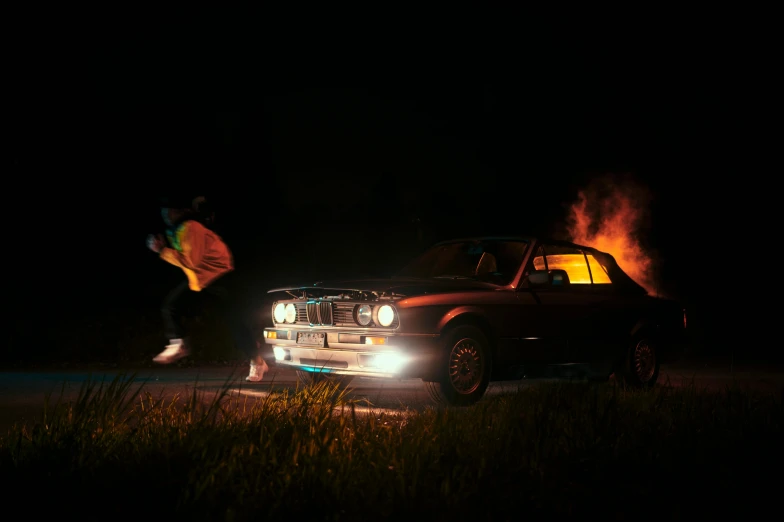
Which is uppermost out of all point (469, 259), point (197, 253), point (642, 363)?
point (197, 253)

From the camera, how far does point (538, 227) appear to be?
36.2 metres

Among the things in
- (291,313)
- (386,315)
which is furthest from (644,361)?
(291,313)

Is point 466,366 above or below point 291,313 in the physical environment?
below

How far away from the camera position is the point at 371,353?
32.2 feet

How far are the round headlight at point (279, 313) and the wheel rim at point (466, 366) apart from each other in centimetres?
212

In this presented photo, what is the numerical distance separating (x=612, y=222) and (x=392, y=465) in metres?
17.4

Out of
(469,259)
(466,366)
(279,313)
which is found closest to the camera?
(466,366)

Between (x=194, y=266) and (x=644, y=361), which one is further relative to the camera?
(x=644, y=361)

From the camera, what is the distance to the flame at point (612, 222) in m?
22.4

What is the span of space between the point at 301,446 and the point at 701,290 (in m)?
22.6

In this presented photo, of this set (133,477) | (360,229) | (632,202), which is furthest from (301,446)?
(360,229)

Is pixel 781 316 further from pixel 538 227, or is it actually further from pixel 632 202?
pixel 538 227

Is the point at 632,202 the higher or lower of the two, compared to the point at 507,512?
higher

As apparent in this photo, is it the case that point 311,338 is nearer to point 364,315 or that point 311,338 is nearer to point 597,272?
point 364,315
